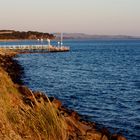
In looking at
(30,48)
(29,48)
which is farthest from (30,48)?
(29,48)

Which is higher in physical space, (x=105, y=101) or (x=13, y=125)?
(x=13, y=125)

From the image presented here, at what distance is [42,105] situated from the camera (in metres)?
5.81

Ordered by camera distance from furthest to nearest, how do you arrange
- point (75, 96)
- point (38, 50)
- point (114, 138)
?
point (38, 50) → point (75, 96) → point (114, 138)

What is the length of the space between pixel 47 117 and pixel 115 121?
10.9m

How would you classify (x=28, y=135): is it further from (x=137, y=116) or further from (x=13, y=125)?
(x=137, y=116)

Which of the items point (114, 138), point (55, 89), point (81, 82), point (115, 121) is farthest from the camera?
point (81, 82)

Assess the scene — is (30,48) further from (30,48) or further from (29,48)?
(29,48)

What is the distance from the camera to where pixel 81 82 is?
3356 cm

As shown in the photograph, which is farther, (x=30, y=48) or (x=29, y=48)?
(x=30, y=48)

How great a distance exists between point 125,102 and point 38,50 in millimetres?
68935

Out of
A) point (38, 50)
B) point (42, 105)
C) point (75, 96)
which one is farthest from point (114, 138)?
point (38, 50)

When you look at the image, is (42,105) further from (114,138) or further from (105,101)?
(105,101)

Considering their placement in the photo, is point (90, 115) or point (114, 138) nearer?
point (114, 138)

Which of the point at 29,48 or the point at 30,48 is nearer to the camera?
the point at 29,48
